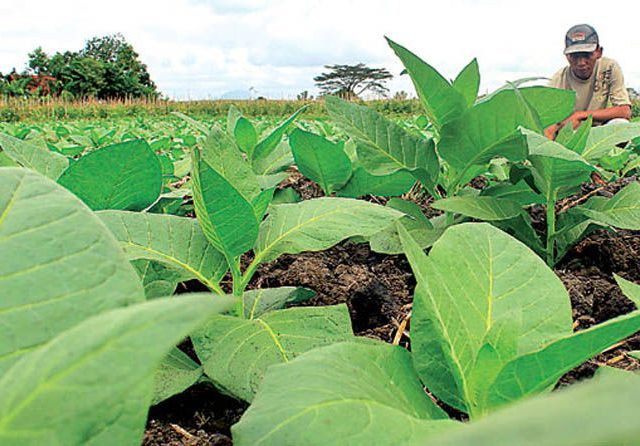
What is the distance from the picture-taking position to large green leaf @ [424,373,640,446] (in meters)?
0.21

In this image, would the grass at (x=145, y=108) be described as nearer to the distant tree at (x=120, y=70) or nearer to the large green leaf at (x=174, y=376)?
the distant tree at (x=120, y=70)

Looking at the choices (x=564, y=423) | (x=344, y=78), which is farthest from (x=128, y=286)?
(x=344, y=78)

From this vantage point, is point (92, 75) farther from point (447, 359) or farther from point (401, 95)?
point (447, 359)

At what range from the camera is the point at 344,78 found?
71438 millimetres

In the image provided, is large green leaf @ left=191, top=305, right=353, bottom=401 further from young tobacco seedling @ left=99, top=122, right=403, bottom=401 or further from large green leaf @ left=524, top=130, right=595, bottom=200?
large green leaf @ left=524, top=130, right=595, bottom=200

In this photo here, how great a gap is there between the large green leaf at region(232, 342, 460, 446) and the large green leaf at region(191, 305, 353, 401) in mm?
240

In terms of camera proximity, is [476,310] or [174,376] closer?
[476,310]

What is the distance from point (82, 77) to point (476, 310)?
52.3 meters

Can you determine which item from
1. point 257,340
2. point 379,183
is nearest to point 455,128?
point 379,183

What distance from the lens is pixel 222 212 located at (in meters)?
1.08

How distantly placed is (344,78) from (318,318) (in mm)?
72071

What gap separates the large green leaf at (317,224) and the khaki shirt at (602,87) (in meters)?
Result: 8.67

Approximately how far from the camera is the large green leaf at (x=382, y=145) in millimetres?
1926

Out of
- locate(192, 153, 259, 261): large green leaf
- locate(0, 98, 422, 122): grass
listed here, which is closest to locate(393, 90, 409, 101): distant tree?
locate(0, 98, 422, 122): grass
